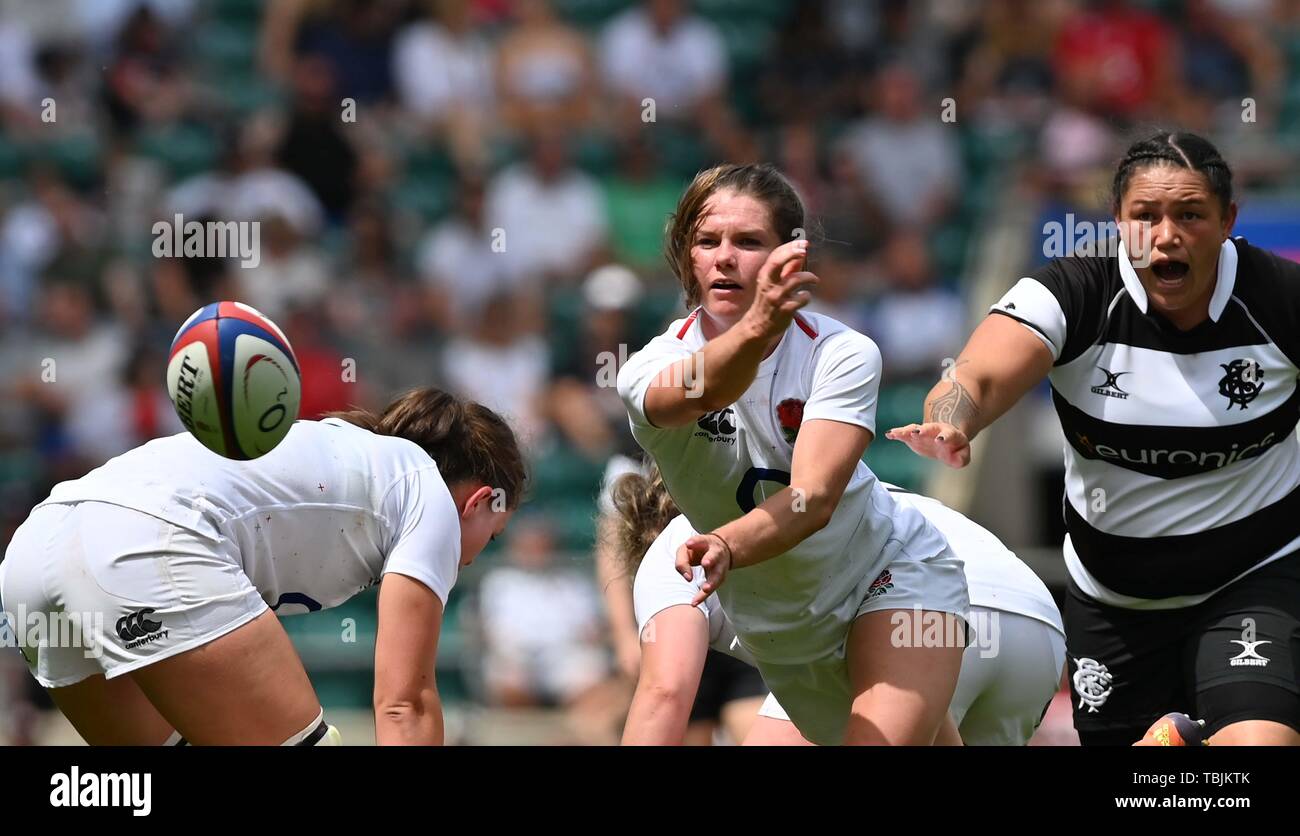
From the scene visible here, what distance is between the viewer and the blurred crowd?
11047mm

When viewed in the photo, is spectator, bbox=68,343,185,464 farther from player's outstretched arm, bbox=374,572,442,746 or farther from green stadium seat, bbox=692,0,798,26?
player's outstretched arm, bbox=374,572,442,746

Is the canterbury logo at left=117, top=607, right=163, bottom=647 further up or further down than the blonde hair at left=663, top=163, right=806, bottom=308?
further down

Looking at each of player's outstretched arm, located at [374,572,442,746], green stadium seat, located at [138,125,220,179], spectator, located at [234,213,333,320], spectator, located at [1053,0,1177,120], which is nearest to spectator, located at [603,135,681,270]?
spectator, located at [234,213,333,320]

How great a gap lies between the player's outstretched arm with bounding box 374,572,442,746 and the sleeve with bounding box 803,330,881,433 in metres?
1.08

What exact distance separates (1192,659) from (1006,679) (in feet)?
1.77

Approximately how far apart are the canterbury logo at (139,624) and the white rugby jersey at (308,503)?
0.56ft

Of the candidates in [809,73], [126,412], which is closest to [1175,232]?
[126,412]

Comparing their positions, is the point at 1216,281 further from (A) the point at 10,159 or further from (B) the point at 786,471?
(A) the point at 10,159

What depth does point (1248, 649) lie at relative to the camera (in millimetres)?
4871

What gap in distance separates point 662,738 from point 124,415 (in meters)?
6.83

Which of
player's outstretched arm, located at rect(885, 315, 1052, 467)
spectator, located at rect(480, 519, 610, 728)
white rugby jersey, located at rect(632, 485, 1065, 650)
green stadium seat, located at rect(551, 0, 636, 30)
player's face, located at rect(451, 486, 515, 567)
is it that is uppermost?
green stadium seat, located at rect(551, 0, 636, 30)

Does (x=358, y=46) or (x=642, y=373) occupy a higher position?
(x=358, y=46)
